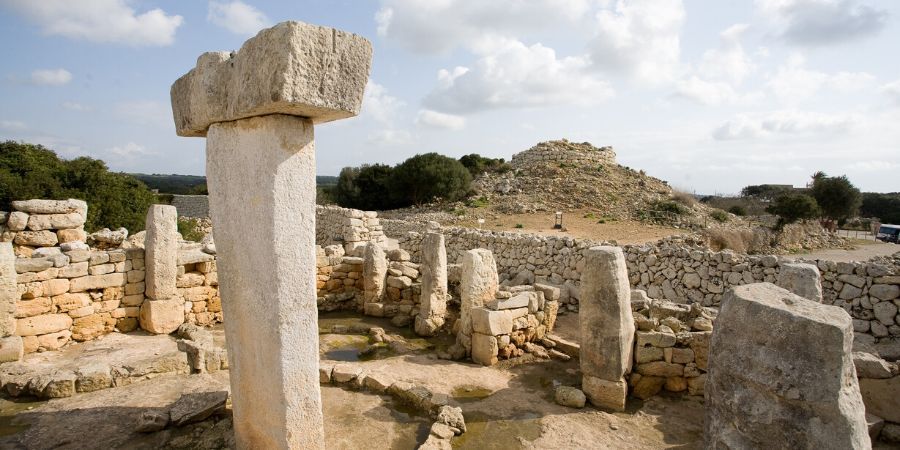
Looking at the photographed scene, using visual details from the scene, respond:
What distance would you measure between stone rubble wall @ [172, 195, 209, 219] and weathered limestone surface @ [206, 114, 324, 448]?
24473 mm

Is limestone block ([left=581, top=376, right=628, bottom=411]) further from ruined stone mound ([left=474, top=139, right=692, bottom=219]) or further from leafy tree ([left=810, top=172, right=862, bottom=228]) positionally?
leafy tree ([left=810, top=172, right=862, bottom=228])

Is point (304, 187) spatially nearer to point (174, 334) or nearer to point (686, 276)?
point (174, 334)

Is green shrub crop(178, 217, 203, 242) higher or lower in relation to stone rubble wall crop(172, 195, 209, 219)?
lower

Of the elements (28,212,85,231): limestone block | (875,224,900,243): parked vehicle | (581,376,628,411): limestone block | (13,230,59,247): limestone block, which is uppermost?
(28,212,85,231): limestone block

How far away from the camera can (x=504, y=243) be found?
42.5ft

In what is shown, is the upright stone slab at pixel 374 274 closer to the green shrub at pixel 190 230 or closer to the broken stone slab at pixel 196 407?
the broken stone slab at pixel 196 407

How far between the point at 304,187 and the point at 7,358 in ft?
19.3

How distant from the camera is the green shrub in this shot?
676 inches

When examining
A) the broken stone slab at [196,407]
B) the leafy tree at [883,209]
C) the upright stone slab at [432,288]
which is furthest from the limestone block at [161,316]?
the leafy tree at [883,209]

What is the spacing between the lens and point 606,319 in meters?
5.73

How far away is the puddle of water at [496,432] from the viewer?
191 inches

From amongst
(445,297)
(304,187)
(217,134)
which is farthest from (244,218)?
(445,297)

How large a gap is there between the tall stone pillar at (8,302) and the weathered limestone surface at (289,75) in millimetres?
5270

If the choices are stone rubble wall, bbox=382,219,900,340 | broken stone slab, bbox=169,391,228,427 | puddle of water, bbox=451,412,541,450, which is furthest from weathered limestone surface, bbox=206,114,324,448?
stone rubble wall, bbox=382,219,900,340
